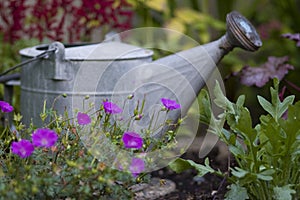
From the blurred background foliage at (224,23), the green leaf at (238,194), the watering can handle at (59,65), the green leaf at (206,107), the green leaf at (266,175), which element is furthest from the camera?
the blurred background foliage at (224,23)

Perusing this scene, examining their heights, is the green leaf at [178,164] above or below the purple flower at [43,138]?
below

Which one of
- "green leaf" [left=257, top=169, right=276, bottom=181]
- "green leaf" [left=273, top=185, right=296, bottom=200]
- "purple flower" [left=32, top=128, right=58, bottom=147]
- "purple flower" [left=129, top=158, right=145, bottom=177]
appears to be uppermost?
"purple flower" [left=32, top=128, right=58, bottom=147]

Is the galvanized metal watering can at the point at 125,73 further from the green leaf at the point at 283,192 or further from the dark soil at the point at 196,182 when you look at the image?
the green leaf at the point at 283,192

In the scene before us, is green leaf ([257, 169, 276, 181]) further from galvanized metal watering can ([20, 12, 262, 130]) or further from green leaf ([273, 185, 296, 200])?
galvanized metal watering can ([20, 12, 262, 130])

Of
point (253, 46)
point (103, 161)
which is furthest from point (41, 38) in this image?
point (103, 161)

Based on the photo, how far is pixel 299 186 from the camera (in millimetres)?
→ 1809

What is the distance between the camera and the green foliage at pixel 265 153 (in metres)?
1.70

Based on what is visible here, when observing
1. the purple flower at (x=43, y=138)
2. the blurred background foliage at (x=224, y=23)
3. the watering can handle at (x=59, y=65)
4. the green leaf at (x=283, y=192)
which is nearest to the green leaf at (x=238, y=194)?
the green leaf at (x=283, y=192)

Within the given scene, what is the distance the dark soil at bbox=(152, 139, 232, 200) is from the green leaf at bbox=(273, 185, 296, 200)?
1.43 ft

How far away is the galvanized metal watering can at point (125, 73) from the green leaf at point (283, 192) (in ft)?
1.85

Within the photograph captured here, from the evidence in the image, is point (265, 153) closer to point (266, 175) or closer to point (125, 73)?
point (266, 175)

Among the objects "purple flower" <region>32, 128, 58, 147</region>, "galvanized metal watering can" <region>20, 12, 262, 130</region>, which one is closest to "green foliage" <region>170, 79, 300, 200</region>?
"galvanized metal watering can" <region>20, 12, 262, 130</region>

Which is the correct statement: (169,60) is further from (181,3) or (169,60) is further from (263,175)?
(181,3)

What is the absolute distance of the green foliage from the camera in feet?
5.56
